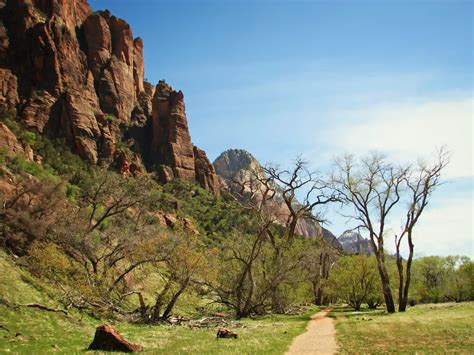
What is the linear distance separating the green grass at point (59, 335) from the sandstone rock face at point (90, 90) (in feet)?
254

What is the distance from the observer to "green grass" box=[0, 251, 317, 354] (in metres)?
14.3

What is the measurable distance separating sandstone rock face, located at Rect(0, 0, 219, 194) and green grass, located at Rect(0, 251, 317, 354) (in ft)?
254

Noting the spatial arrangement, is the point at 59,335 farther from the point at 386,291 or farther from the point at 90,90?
the point at 90,90

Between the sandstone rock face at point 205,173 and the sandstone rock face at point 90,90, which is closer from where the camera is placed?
the sandstone rock face at point 90,90

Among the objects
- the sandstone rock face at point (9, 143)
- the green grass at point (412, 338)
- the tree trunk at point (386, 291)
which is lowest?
the green grass at point (412, 338)

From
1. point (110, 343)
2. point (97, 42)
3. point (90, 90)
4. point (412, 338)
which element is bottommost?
point (110, 343)

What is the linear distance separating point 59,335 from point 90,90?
4434 inches

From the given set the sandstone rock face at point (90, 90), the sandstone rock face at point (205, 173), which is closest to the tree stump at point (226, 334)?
the sandstone rock face at point (90, 90)

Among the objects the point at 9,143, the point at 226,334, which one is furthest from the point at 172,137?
the point at 226,334

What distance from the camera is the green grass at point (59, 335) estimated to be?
14.3 metres

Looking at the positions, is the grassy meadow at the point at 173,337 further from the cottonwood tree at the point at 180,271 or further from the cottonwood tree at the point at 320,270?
the cottonwood tree at the point at 320,270

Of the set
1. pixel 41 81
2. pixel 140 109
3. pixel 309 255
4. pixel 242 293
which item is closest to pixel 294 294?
pixel 309 255

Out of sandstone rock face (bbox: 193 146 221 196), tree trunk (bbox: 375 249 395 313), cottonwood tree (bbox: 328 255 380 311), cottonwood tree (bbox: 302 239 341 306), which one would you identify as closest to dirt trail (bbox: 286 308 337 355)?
tree trunk (bbox: 375 249 395 313)

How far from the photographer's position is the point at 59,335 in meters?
17.7
